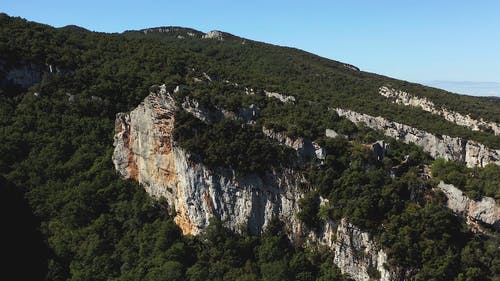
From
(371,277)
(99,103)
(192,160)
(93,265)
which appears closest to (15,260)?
(93,265)

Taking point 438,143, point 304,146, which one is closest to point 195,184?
point 304,146

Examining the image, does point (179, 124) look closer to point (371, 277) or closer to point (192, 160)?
point (192, 160)

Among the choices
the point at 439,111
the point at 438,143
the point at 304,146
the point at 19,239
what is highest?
the point at 439,111

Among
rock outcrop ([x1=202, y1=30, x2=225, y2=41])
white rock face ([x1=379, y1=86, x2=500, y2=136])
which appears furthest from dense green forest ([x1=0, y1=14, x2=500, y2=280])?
rock outcrop ([x1=202, y1=30, x2=225, y2=41])

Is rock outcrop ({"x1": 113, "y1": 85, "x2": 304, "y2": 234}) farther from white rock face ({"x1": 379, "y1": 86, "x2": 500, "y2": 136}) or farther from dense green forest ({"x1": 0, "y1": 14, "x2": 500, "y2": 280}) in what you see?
white rock face ({"x1": 379, "y1": 86, "x2": 500, "y2": 136})

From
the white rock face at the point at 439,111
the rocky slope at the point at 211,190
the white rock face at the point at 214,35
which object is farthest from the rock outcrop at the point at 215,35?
the rocky slope at the point at 211,190

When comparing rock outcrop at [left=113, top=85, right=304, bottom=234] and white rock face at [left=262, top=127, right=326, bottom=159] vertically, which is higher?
white rock face at [left=262, top=127, right=326, bottom=159]

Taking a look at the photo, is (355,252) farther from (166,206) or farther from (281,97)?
(281,97)
